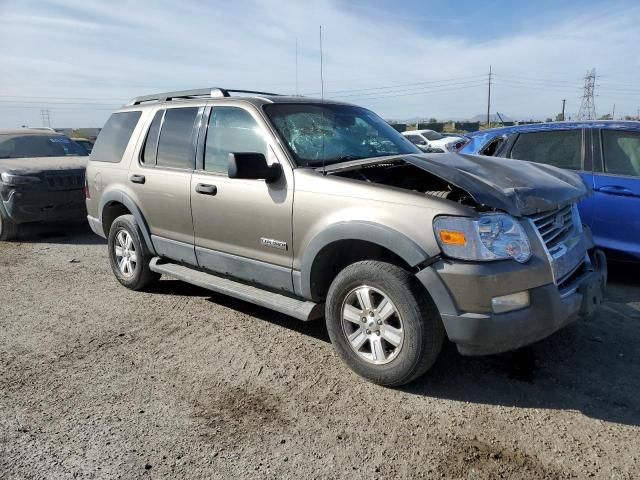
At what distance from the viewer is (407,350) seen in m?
3.14

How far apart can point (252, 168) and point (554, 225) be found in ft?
6.70

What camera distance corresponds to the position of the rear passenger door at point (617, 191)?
4.87m

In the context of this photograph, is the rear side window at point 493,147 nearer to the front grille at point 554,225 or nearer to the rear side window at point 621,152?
the rear side window at point 621,152

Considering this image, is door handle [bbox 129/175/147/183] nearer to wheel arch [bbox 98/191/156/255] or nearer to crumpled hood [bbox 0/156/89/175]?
wheel arch [bbox 98/191/156/255]

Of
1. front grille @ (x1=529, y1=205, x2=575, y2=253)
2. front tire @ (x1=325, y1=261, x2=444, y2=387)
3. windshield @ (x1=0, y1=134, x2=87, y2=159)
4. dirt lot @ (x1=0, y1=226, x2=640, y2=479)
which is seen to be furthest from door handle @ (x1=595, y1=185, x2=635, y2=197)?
windshield @ (x1=0, y1=134, x2=87, y2=159)

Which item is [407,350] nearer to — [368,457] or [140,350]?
[368,457]

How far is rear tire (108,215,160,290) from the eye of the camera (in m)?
5.22

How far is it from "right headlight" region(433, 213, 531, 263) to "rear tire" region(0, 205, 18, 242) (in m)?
7.37

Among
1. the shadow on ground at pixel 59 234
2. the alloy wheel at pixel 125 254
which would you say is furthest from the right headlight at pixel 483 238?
the shadow on ground at pixel 59 234

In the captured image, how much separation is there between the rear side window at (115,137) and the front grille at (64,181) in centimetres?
249

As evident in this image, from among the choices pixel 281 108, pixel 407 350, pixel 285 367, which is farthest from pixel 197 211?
pixel 407 350

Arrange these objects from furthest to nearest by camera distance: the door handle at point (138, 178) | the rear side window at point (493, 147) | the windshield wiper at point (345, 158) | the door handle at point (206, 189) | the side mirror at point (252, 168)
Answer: the rear side window at point (493, 147)
the door handle at point (138, 178)
the door handle at point (206, 189)
the windshield wiper at point (345, 158)
the side mirror at point (252, 168)

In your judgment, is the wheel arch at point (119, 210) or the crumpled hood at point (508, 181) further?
the wheel arch at point (119, 210)

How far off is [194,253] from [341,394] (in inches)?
78.1
